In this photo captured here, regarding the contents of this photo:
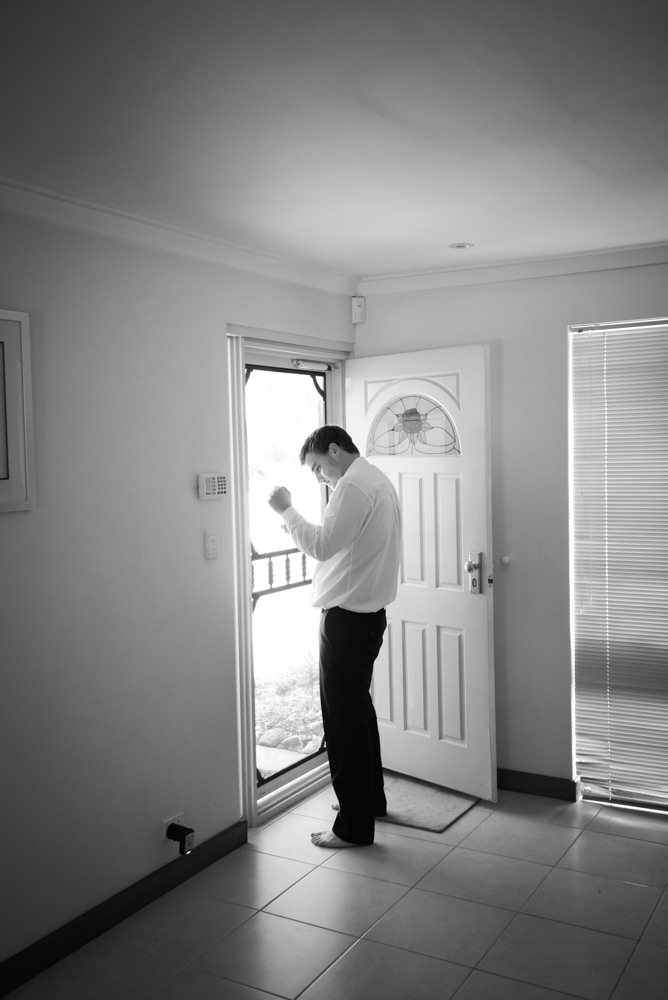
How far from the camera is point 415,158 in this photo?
8.18 ft

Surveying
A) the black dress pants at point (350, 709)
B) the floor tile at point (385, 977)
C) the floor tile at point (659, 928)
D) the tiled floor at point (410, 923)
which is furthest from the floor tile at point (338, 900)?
the floor tile at point (659, 928)

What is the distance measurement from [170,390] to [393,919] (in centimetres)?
200

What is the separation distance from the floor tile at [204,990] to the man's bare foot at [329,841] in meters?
0.94

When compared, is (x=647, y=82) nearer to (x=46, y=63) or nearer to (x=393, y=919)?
(x=46, y=63)

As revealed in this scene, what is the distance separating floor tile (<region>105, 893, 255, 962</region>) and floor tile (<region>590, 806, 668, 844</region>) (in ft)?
5.14

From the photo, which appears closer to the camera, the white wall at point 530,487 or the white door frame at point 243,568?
the white door frame at point 243,568

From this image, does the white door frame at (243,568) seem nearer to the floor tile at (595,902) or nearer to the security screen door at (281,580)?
the security screen door at (281,580)

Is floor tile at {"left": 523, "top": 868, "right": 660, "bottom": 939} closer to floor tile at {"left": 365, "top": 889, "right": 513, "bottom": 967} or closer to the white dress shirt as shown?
floor tile at {"left": 365, "top": 889, "right": 513, "bottom": 967}

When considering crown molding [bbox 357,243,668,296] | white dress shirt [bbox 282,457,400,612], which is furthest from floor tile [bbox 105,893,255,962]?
crown molding [bbox 357,243,668,296]

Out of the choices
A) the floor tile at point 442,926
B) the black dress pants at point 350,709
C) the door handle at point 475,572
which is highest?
the door handle at point 475,572

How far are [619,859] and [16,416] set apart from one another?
8.91 feet

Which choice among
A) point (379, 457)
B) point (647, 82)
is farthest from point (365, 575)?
point (647, 82)

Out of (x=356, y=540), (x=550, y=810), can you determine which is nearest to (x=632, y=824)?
(x=550, y=810)

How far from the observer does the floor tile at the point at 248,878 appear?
3.15 m
